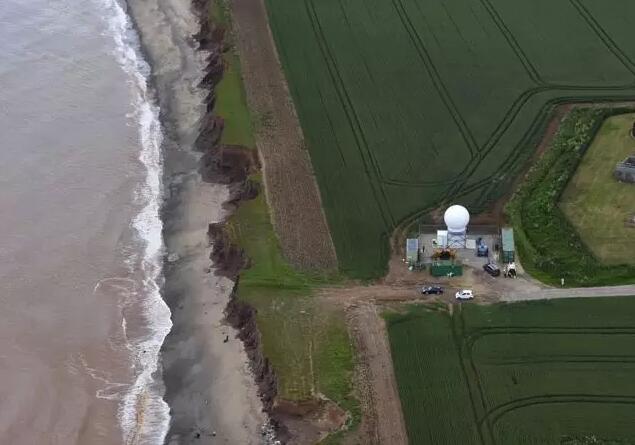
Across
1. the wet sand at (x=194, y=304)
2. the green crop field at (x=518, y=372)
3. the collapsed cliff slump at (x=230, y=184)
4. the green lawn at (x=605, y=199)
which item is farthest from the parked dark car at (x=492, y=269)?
the wet sand at (x=194, y=304)

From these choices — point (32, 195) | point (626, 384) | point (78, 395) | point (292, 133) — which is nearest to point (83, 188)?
point (32, 195)

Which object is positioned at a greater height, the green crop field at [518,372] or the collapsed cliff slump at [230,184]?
the collapsed cliff slump at [230,184]

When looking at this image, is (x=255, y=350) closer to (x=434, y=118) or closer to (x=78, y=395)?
(x=78, y=395)

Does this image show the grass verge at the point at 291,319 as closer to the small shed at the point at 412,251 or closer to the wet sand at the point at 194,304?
the wet sand at the point at 194,304

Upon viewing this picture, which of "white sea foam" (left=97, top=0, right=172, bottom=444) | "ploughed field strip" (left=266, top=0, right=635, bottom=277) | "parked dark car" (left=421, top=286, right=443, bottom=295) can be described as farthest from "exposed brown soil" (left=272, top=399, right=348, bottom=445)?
"ploughed field strip" (left=266, top=0, right=635, bottom=277)

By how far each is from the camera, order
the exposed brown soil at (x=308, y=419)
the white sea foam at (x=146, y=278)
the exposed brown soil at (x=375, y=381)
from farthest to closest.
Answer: the white sea foam at (x=146, y=278) < the exposed brown soil at (x=308, y=419) < the exposed brown soil at (x=375, y=381)

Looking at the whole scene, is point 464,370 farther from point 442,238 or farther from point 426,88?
point 426,88

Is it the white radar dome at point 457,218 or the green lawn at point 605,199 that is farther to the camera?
the green lawn at point 605,199
